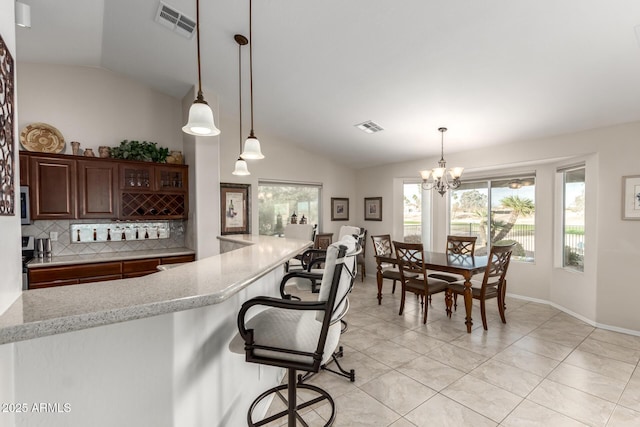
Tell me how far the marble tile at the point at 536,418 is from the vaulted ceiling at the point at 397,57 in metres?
2.79

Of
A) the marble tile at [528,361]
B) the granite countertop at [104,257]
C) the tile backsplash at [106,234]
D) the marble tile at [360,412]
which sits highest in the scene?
the tile backsplash at [106,234]

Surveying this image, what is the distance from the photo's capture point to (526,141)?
4199mm

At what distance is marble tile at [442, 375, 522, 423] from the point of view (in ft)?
6.79

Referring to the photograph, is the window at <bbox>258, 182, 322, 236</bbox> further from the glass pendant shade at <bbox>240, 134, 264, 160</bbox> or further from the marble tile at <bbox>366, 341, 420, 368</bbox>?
the marble tile at <bbox>366, 341, 420, 368</bbox>

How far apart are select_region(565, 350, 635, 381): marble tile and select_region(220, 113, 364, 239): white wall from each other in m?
4.31

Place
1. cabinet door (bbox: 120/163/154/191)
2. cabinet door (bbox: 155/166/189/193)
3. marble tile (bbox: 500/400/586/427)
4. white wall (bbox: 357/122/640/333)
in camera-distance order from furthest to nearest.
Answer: cabinet door (bbox: 155/166/189/193), cabinet door (bbox: 120/163/154/191), white wall (bbox: 357/122/640/333), marble tile (bbox: 500/400/586/427)

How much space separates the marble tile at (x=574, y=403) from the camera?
6.57 ft

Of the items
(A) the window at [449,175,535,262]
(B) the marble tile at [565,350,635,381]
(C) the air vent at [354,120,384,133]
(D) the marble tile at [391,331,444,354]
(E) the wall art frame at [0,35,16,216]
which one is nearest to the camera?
(E) the wall art frame at [0,35,16,216]

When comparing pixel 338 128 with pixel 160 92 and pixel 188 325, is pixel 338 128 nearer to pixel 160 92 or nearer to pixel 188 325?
pixel 160 92

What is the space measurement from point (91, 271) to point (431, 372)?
12.7 ft

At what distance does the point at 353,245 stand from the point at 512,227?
4.53m

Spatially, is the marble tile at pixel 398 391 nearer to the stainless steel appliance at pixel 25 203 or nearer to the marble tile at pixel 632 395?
the marble tile at pixel 632 395

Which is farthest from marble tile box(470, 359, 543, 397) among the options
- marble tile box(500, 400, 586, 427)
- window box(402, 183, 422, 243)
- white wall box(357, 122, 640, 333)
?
window box(402, 183, 422, 243)

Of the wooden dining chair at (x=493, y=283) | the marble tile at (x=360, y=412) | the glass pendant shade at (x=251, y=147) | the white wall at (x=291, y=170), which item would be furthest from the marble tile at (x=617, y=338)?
the white wall at (x=291, y=170)
